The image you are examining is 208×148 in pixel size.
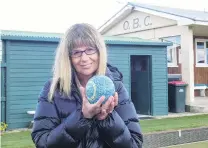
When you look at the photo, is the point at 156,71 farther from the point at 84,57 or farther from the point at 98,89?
the point at 98,89

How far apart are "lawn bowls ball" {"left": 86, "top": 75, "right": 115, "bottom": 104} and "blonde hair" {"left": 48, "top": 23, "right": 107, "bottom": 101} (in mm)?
196

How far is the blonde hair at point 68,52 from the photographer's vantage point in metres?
2.03

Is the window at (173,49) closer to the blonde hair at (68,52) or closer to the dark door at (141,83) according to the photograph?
the dark door at (141,83)

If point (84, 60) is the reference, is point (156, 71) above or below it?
above

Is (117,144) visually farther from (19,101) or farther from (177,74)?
(177,74)

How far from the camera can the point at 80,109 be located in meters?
1.90

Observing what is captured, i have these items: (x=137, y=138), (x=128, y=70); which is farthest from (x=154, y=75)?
(x=137, y=138)

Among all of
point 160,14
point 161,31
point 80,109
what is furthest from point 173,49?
point 80,109

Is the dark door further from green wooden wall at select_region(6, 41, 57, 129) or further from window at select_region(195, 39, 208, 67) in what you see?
window at select_region(195, 39, 208, 67)

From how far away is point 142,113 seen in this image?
43.0 ft

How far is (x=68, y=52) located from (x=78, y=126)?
0.42m

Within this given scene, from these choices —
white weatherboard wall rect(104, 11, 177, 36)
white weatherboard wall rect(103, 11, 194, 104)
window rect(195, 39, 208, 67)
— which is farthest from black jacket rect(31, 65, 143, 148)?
window rect(195, 39, 208, 67)

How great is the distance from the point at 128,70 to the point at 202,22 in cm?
385

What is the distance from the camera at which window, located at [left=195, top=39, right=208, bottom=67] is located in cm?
1761
